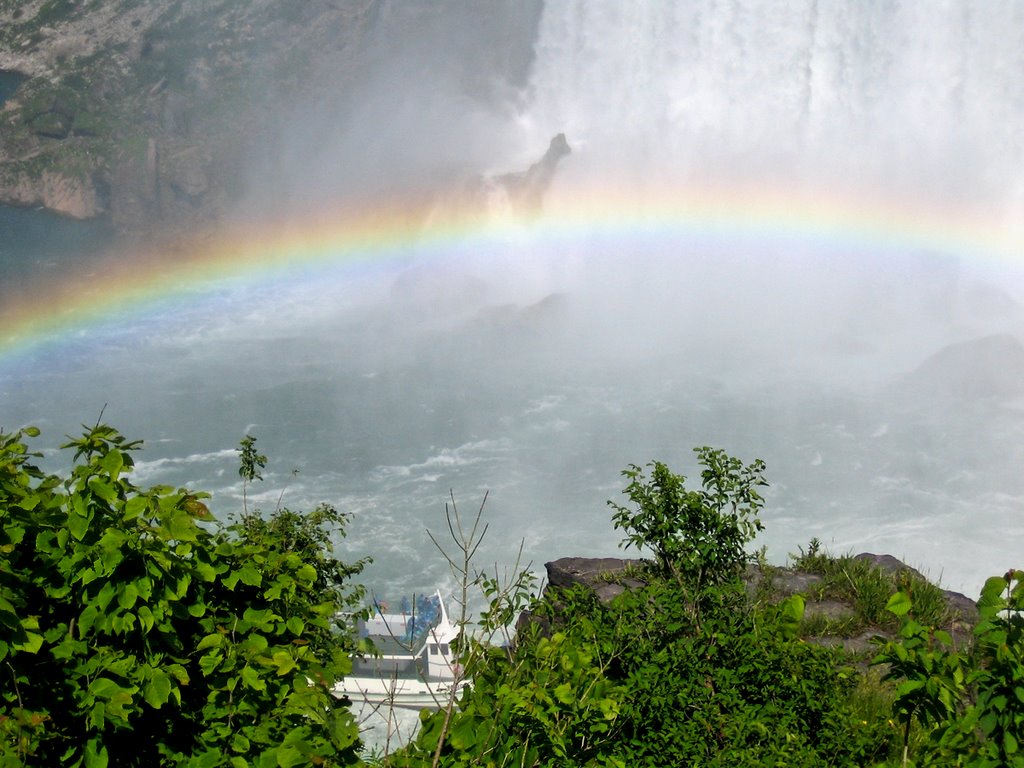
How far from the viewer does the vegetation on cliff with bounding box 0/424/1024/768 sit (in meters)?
4.60

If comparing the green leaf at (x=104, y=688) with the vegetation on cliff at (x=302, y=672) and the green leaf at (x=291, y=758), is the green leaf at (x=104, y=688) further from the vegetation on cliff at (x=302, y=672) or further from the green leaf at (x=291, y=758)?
the green leaf at (x=291, y=758)

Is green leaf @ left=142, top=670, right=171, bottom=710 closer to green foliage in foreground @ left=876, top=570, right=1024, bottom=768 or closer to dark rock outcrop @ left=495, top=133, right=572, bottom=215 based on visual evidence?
green foliage in foreground @ left=876, top=570, right=1024, bottom=768

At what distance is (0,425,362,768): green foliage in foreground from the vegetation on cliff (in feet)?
0.03

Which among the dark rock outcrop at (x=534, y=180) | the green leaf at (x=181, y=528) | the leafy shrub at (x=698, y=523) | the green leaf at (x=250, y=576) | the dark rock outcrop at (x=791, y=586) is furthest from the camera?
the dark rock outcrop at (x=534, y=180)

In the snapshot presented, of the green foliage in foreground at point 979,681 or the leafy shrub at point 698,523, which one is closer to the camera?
the green foliage in foreground at point 979,681

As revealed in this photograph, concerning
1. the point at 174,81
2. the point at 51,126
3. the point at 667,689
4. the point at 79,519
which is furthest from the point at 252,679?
the point at 174,81

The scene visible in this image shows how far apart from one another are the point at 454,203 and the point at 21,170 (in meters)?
22.7

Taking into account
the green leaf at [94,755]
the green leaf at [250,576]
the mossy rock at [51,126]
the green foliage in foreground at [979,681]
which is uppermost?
the mossy rock at [51,126]

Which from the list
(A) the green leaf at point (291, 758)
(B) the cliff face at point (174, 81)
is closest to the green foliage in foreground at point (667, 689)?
(A) the green leaf at point (291, 758)

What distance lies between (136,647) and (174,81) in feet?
202

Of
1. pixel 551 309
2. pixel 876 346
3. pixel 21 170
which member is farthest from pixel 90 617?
pixel 21 170

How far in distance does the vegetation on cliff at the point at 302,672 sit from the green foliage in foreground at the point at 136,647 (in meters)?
0.01

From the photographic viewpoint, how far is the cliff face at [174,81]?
57781 millimetres

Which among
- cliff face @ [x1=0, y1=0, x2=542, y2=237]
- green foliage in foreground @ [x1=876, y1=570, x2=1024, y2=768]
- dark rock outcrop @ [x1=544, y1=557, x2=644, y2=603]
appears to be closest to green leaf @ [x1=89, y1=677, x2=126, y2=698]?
green foliage in foreground @ [x1=876, y1=570, x2=1024, y2=768]
